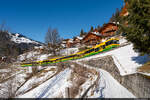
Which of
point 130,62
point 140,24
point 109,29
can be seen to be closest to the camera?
point 140,24

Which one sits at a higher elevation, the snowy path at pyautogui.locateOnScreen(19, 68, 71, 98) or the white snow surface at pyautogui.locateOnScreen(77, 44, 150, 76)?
the white snow surface at pyautogui.locateOnScreen(77, 44, 150, 76)

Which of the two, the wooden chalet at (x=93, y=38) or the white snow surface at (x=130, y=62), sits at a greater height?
the wooden chalet at (x=93, y=38)

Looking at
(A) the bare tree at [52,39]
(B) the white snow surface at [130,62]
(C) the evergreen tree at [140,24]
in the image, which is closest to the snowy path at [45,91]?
(B) the white snow surface at [130,62]

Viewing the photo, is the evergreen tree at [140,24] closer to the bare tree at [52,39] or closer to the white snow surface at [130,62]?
the white snow surface at [130,62]

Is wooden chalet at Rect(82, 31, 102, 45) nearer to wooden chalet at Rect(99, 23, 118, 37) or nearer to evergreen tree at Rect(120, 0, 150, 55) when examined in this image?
wooden chalet at Rect(99, 23, 118, 37)

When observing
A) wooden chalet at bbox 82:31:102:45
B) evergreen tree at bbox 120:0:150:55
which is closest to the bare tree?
wooden chalet at bbox 82:31:102:45

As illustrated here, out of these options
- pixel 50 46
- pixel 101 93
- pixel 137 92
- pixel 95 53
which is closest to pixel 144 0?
pixel 137 92

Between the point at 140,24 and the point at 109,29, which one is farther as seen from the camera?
the point at 109,29

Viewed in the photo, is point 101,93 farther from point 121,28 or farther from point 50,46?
point 50,46

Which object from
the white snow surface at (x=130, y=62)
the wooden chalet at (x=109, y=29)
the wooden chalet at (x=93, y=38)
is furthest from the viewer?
the wooden chalet at (x=93, y=38)

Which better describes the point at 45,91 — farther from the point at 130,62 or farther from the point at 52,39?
the point at 52,39

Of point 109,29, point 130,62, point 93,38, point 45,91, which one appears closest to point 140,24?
point 130,62

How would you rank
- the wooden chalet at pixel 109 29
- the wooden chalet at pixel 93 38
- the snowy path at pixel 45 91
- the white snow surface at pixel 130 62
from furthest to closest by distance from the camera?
the wooden chalet at pixel 93 38 → the wooden chalet at pixel 109 29 → the snowy path at pixel 45 91 → the white snow surface at pixel 130 62

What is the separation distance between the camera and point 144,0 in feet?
22.1
